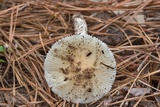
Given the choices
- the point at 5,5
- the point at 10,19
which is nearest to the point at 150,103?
the point at 10,19

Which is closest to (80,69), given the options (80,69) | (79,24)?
(80,69)

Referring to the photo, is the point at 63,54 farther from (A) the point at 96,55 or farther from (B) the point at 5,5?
(B) the point at 5,5

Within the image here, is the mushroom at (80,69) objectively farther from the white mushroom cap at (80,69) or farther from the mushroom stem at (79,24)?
the mushroom stem at (79,24)

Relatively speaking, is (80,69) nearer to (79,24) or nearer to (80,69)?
(80,69)

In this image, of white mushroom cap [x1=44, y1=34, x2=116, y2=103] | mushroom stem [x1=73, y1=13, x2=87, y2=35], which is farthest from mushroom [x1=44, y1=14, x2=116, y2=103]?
mushroom stem [x1=73, y1=13, x2=87, y2=35]

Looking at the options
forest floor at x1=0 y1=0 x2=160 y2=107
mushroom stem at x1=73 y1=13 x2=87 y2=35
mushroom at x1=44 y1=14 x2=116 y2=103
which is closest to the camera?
mushroom at x1=44 y1=14 x2=116 y2=103

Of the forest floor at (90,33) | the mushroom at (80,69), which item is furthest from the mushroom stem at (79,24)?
the mushroom at (80,69)

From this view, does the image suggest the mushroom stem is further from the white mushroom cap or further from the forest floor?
the white mushroom cap
